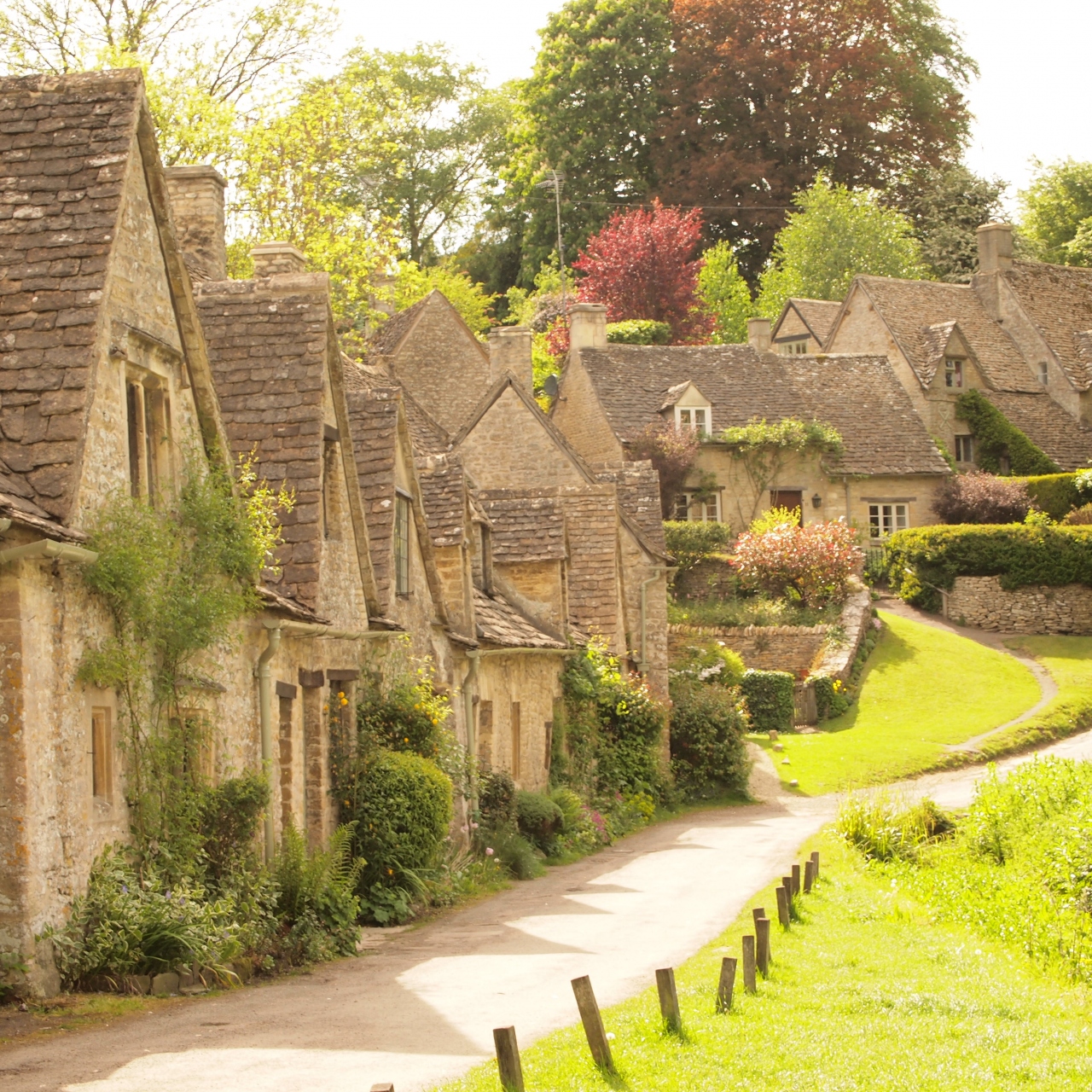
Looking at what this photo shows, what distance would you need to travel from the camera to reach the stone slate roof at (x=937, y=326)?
5791 centimetres

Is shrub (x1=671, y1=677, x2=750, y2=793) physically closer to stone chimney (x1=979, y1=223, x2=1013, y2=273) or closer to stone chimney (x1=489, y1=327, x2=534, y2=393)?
stone chimney (x1=489, y1=327, x2=534, y2=393)

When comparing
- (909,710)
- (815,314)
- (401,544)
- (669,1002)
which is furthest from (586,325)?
(669,1002)

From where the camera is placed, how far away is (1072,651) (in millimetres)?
43688

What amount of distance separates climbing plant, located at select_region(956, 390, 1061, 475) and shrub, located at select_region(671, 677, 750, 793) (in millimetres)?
25595

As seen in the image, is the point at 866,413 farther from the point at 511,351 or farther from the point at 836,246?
the point at 511,351

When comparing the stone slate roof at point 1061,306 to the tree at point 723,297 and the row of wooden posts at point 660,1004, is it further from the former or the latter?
the row of wooden posts at point 660,1004

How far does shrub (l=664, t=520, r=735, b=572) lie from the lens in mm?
46938

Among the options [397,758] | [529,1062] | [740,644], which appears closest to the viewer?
[529,1062]

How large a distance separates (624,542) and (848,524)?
20.1m

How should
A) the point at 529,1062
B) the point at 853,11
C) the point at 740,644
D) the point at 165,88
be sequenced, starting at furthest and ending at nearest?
1. the point at 853,11
2. the point at 740,644
3. the point at 165,88
4. the point at 529,1062

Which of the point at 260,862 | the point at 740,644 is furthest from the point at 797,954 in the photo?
the point at 740,644

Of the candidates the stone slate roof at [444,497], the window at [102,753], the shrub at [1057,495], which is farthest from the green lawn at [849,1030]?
the shrub at [1057,495]

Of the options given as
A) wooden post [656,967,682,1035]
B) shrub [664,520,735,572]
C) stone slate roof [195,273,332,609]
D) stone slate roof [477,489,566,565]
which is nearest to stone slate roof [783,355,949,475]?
shrub [664,520,735,572]

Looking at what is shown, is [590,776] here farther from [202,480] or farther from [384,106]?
[384,106]
